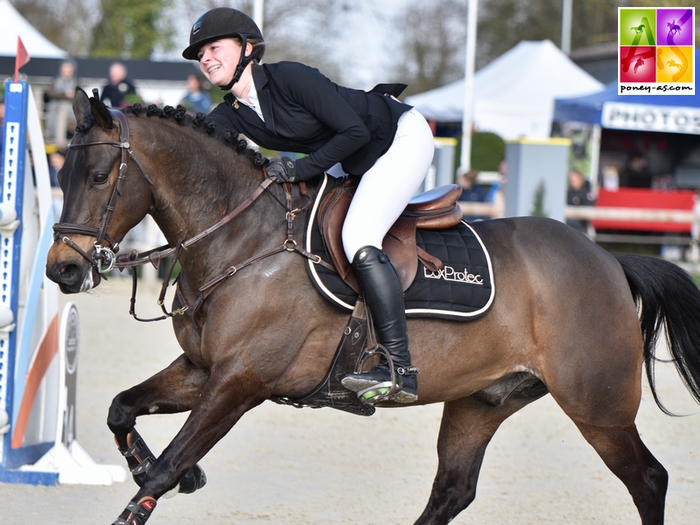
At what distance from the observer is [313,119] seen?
141 inches

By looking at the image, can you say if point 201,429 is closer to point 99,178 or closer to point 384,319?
point 384,319

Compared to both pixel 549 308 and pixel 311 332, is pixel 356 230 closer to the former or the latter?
pixel 311 332

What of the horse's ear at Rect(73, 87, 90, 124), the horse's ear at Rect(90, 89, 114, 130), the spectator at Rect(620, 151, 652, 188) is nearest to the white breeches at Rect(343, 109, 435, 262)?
the horse's ear at Rect(90, 89, 114, 130)

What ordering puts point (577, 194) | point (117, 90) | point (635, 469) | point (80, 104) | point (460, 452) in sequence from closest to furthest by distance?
point (80, 104) < point (635, 469) < point (460, 452) < point (117, 90) < point (577, 194)

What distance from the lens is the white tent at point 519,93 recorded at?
21.5 metres

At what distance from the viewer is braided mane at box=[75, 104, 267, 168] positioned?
3.56 meters

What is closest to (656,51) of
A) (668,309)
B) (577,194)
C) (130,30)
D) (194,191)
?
(668,309)

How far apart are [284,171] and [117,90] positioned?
9070 mm

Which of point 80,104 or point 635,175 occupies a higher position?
point 80,104

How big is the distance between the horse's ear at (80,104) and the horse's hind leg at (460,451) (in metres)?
2.15

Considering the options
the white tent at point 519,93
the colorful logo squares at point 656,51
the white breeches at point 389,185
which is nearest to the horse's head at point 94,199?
the white breeches at point 389,185

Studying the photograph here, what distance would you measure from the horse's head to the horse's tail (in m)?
2.32

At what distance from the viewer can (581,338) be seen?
3936mm

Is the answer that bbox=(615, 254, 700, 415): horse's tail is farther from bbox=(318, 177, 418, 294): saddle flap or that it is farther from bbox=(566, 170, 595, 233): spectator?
bbox=(566, 170, 595, 233): spectator
